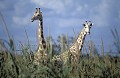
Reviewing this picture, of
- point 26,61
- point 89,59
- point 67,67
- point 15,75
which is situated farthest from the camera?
point 89,59

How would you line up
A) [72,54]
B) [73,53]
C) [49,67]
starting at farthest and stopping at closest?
[73,53] < [72,54] < [49,67]

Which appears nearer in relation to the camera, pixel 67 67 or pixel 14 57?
pixel 67 67

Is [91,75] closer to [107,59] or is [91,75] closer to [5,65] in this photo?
[107,59]

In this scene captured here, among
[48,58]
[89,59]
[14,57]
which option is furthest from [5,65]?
[89,59]

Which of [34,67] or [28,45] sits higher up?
[28,45]

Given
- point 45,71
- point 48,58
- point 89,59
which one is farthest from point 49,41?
point 89,59

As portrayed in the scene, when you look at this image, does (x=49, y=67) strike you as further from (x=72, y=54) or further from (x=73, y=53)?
(x=73, y=53)

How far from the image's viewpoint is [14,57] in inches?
110

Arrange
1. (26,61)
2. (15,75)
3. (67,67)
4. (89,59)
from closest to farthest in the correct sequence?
(67,67), (15,75), (26,61), (89,59)

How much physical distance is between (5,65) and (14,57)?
0.22 m

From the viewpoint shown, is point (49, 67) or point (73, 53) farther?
point (73, 53)

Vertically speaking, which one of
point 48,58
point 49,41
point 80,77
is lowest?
point 80,77

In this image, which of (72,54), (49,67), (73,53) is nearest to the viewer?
(49,67)

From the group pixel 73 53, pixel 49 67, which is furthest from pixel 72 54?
pixel 73 53
